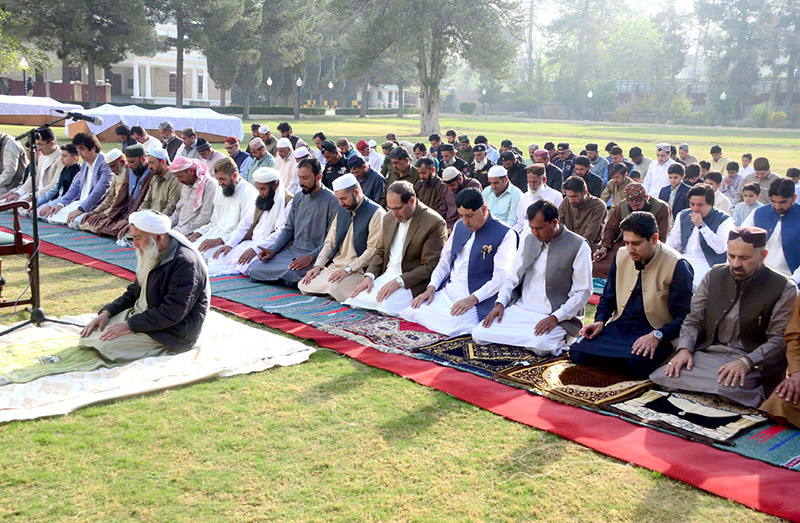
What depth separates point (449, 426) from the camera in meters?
3.67

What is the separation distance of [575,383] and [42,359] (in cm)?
311

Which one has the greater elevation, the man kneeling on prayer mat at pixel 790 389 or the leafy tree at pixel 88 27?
the leafy tree at pixel 88 27

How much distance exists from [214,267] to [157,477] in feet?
14.5

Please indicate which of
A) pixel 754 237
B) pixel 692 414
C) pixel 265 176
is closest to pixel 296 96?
pixel 265 176

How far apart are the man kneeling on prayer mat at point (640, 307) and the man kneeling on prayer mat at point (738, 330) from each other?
0.42 ft

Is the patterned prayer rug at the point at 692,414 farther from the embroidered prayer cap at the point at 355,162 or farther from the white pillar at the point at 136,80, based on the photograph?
the white pillar at the point at 136,80

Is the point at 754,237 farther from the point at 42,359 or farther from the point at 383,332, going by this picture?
the point at 42,359

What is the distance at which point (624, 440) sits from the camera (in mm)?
3506

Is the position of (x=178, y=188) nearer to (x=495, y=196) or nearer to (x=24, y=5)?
(x=495, y=196)

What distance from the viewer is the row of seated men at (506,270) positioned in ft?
13.1

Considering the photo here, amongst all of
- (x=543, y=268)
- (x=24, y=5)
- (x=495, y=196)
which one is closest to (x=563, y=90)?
(x=24, y=5)

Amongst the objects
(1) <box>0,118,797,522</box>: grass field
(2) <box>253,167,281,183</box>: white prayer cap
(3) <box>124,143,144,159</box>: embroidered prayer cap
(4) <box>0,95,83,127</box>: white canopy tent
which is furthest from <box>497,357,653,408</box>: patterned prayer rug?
(4) <box>0,95,83,127</box>: white canopy tent

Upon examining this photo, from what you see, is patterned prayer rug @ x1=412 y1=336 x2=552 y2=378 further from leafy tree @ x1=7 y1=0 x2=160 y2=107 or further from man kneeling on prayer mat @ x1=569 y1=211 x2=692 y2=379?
leafy tree @ x1=7 y1=0 x2=160 y2=107

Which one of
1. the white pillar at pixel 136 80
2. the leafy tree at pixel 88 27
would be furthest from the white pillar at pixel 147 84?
the leafy tree at pixel 88 27
